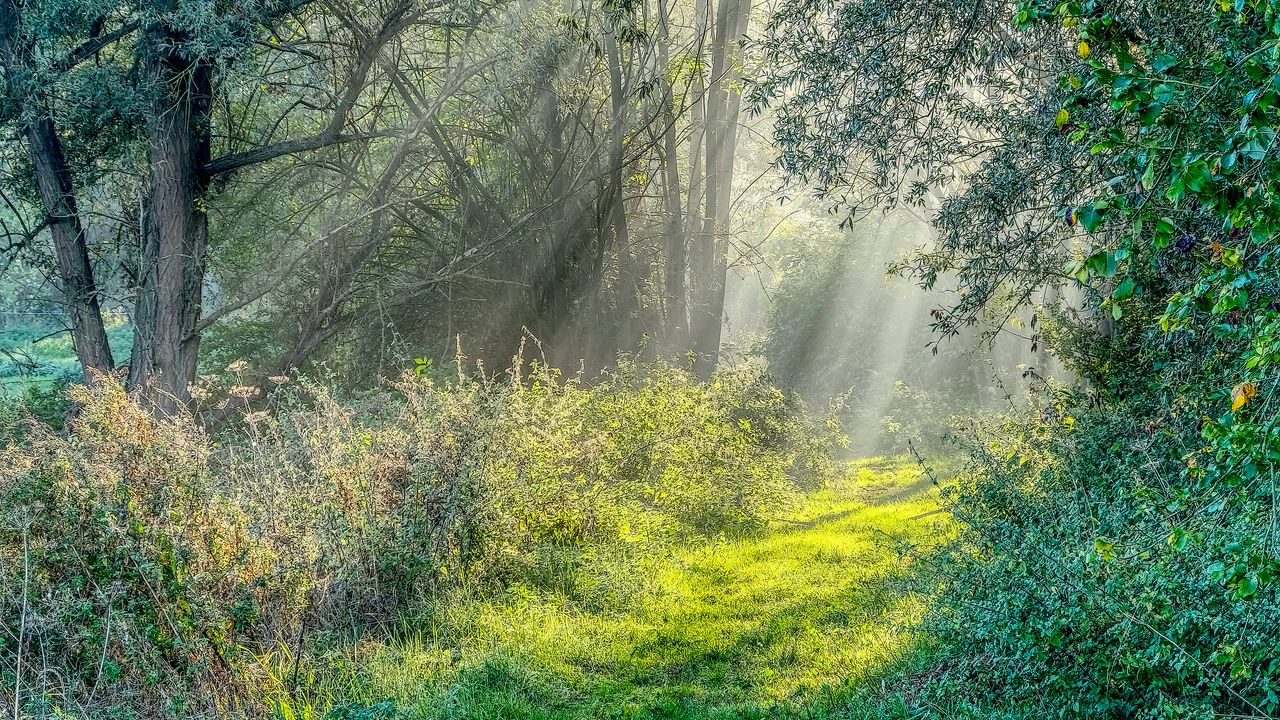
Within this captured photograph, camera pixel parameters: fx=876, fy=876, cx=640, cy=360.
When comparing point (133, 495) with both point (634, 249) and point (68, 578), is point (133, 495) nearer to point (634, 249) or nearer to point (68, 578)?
point (68, 578)

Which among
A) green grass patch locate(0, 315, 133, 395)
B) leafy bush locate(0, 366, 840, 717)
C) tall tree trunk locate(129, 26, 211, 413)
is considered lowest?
leafy bush locate(0, 366, 840, 717)

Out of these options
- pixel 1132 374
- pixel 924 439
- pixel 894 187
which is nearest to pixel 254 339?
pixel 894 187

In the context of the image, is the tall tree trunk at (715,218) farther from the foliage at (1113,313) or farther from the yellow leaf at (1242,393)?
the yellow leaf at (1242,393)

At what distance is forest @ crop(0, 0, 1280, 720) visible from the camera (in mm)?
3924

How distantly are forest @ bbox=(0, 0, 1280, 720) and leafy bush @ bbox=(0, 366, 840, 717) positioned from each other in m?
0.03

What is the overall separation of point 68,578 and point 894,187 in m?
7.48

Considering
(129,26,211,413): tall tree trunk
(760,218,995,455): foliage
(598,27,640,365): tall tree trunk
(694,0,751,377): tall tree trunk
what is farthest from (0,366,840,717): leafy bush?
(760,218,995,455): foliage

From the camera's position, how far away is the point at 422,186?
14562 millimetres

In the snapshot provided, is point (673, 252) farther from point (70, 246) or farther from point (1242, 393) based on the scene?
point (1242, 393)

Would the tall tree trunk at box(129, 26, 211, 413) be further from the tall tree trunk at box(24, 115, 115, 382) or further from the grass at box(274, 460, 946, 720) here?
the grass at box(274, 460, 946, 720)

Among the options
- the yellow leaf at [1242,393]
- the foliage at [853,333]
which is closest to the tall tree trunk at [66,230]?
the yellow leaf at [1242,393]

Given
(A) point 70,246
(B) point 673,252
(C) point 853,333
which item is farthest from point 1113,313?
(C) point 853,333

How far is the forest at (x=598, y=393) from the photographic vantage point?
392 cm

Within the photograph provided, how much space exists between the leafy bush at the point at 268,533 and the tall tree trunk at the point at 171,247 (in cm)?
388
